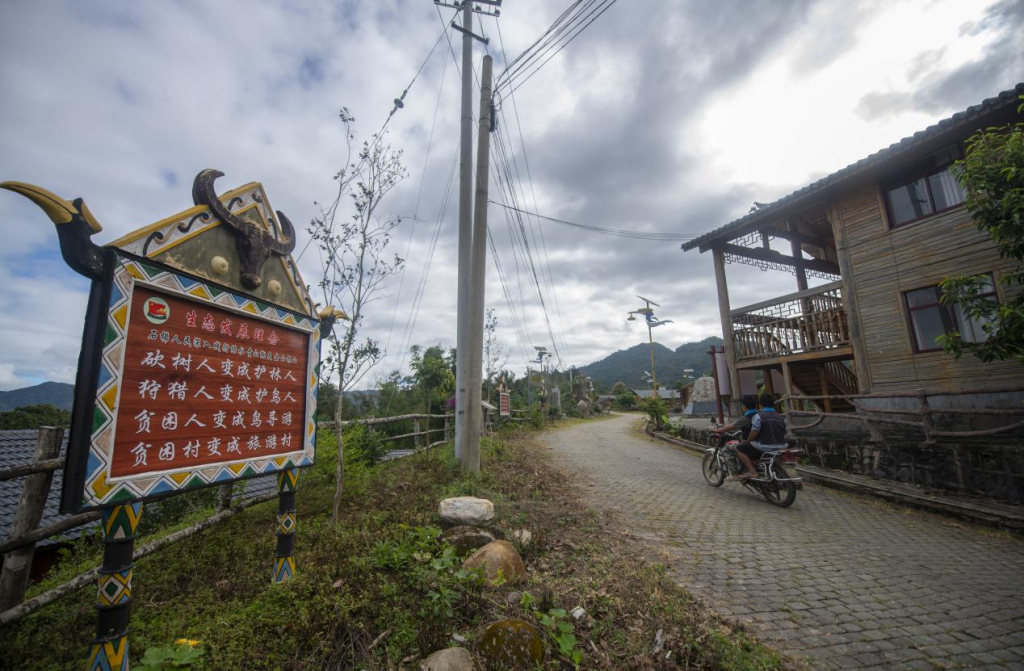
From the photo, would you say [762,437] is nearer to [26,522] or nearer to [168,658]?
[168,658]

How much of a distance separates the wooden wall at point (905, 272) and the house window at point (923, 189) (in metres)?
0.27

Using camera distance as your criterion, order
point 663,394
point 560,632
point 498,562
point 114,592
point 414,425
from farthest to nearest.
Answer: point 663,394, point 414,425, point 498,562, point 560,632, point 114,592

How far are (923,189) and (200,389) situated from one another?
13.4 m

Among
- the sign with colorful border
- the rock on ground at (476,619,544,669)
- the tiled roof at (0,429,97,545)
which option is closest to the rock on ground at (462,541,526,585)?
the rock on ground at (476,619,544,669)

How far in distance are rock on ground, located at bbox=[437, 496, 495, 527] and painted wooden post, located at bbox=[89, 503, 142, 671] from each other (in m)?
2.93

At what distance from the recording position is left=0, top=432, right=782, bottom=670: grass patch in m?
2.68

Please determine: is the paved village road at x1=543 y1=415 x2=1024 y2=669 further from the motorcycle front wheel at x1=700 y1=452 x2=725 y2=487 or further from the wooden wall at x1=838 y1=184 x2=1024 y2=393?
the wooden wall at x1=838 y1=184 x2=1024 y2=393

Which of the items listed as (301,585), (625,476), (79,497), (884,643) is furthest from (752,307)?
(79,497)

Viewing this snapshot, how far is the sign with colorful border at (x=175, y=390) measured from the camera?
86.2 inches

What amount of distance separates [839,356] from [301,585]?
40.4ft

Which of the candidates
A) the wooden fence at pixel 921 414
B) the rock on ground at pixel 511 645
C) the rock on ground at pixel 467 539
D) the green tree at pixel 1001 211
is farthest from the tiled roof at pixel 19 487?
the wooden fence at pixel 921 414

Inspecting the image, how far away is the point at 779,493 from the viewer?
262 inches

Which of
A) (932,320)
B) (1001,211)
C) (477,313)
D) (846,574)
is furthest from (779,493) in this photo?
(932,320)

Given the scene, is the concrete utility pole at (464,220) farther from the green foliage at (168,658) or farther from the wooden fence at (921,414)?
the wooden fence at (921,414)
